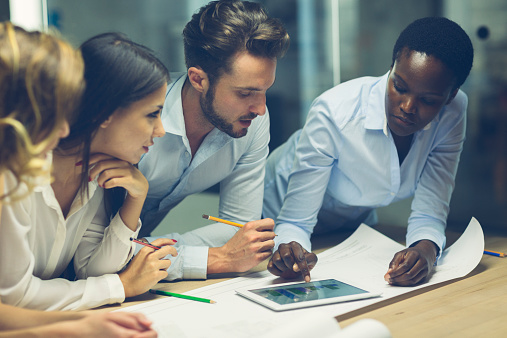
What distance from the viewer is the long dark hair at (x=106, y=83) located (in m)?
0.96

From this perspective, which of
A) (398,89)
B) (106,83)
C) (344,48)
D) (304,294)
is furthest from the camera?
(344,48)

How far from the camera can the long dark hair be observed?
958 mm

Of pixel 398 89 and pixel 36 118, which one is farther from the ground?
pixel 36 118

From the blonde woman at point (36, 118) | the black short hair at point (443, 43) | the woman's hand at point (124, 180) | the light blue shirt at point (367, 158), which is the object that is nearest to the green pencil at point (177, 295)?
the woman's hand at point (124, 180)

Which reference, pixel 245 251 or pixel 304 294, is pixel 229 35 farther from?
pixel 304 294

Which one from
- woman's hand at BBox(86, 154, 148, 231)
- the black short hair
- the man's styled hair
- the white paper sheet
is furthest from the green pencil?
the black short hair

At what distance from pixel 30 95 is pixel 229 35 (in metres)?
0.66

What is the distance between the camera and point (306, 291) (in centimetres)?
108

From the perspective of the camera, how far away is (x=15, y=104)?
77 cm

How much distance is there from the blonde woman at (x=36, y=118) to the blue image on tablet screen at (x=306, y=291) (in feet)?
0.97

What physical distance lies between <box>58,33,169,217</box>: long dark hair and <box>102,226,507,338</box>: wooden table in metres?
0.30

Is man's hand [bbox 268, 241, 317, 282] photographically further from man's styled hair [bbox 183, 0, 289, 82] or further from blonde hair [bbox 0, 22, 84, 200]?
blonde hair [bbox 0, 22, 84, 200]

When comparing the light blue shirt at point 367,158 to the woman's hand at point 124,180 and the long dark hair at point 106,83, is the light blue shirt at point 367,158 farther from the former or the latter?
the long dark hair at point 106,83

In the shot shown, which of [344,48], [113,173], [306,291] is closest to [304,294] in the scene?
[306,291]
